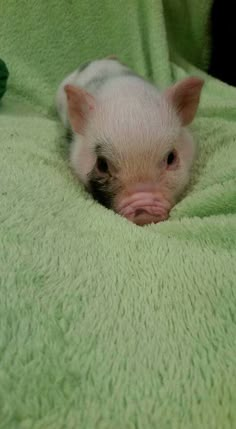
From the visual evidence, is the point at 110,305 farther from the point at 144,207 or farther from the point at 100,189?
the point at 100,189

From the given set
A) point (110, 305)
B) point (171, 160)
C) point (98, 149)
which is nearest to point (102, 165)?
point (98, 149)

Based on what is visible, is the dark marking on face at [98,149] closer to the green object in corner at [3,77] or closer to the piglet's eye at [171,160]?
the piglet's eye at [171,160]

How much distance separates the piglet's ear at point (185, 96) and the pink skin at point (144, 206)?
387mm

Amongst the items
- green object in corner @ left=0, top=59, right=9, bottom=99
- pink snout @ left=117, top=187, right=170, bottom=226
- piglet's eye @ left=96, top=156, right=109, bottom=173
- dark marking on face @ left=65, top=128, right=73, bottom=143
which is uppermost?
green object in corner @ left=0, top=59, right=9, bottom=99

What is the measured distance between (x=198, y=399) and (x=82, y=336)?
168 mm

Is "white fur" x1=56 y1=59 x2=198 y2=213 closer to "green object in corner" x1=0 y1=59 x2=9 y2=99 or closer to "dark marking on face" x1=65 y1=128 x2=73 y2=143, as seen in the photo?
"dark marking on face" x1=65 y1=128 x2=73 y2=143

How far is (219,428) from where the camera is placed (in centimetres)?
57

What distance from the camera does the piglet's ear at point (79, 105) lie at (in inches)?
61.3

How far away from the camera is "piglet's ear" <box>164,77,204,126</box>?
1.56 m

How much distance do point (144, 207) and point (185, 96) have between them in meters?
0.52

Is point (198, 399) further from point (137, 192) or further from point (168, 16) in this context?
point (168, 16)

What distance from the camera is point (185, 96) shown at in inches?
62.9

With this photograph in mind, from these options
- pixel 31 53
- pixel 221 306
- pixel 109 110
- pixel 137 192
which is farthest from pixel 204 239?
pixel 31 53

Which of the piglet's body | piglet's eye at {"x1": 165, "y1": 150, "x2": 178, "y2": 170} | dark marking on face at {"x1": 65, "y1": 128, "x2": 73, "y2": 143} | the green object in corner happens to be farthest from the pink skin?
the green object in corner
